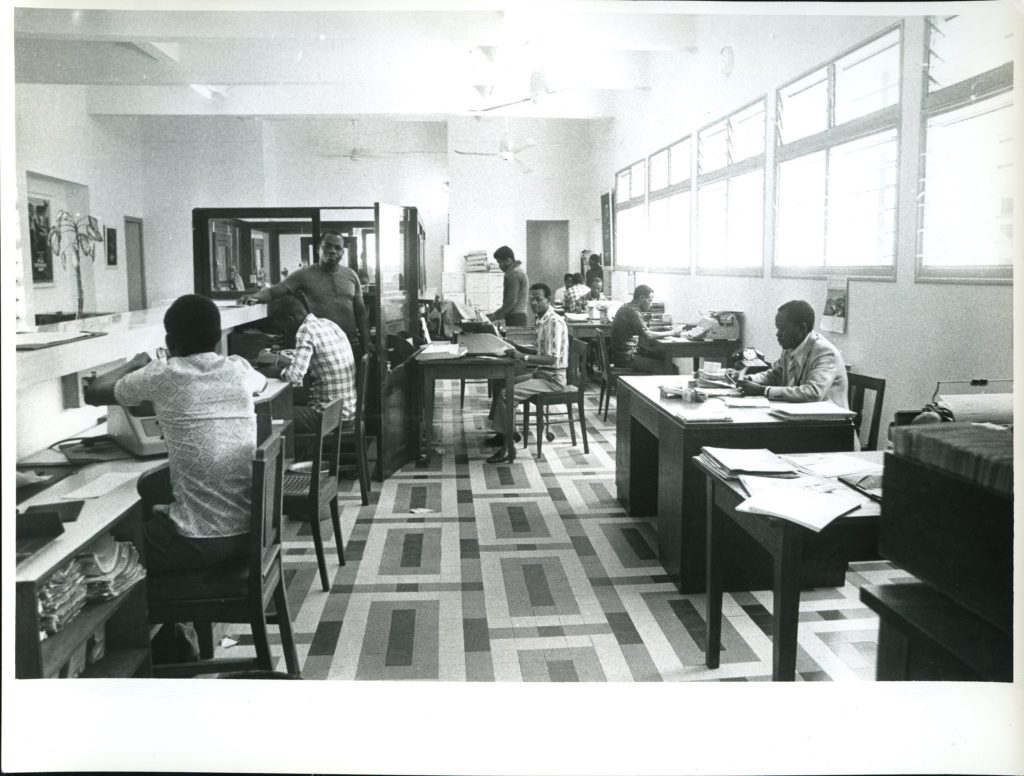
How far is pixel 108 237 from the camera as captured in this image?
1115cm

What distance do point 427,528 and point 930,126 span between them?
3389 millimetres

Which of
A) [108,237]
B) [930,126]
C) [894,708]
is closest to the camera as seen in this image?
[894,708]

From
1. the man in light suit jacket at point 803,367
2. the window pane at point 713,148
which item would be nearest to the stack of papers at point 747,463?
the man in light suit jacket at point 803,367

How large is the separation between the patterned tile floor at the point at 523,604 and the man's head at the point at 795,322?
1.13 meters

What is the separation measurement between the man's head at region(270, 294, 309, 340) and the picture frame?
542 centimetres

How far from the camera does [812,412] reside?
3723 mm

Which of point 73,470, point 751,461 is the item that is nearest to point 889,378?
point 751,461

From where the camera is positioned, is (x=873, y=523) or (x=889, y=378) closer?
(x=873, y=523)

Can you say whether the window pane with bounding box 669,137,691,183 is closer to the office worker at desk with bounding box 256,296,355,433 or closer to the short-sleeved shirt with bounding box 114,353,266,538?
the office worker at desk with bounding box 256,296,355,433

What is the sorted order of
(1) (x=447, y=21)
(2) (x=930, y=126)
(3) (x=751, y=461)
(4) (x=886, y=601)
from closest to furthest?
(4) (x=886, y=601) < (3) (x=751, y=461) < (2) (x=930, y=126) < (1) (x=447, y=21)

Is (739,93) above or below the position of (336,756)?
above

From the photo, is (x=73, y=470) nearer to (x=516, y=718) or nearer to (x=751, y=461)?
(x=516, y=718)

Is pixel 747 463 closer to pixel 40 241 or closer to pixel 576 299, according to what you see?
pixel 576 299

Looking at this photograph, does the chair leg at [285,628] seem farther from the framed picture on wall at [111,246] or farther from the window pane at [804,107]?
the framed picture on wall at [111,246]
